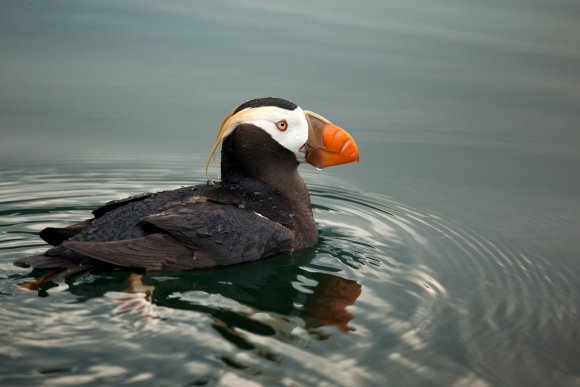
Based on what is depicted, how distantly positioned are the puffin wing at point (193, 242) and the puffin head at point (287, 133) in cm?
52

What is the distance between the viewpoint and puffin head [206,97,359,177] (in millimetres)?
4578

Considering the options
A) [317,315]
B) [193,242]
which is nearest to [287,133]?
[193,242]

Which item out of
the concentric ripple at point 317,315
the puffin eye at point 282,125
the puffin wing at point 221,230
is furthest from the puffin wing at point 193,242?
the puffin eye at point 282,125

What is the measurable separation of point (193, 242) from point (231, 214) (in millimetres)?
280

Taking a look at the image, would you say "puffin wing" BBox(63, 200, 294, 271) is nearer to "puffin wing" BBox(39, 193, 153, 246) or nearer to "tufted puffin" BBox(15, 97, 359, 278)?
"tufted puffin" BBox(15, 97, 359, 278)

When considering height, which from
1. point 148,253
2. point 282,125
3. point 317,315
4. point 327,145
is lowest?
point 317,315

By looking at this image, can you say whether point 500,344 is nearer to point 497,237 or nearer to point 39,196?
point 497,237

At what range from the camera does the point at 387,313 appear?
3.78m

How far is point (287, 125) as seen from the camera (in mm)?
4641

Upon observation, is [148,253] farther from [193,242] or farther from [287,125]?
[287,125]

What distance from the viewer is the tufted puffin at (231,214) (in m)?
4.05

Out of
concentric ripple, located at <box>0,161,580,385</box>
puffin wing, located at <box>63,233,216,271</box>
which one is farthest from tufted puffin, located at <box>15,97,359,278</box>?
concentric ripple, located at <box>0,161,580,385</box>

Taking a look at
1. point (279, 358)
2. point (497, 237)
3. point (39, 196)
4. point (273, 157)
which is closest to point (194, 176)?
point (39, 196)

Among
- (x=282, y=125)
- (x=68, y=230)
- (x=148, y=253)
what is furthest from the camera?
(x=282, y=125)
